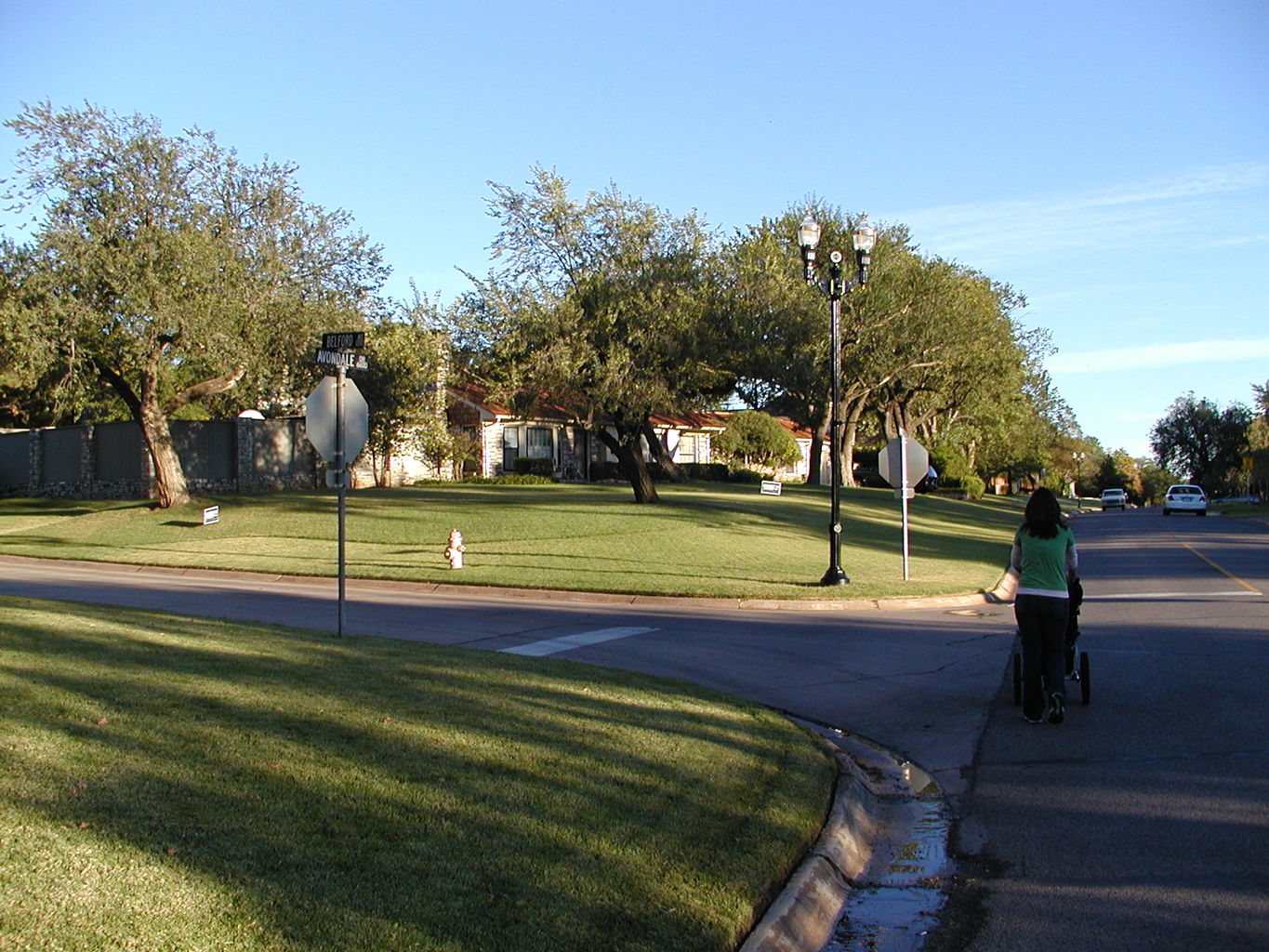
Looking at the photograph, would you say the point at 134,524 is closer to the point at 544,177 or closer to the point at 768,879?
the point at 544,177

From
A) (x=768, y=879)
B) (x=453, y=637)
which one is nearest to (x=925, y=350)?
(x=453, y=637)

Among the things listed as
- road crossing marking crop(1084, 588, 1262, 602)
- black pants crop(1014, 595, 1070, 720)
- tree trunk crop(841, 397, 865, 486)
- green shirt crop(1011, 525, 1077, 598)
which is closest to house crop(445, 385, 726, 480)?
tree trunk crop(841, 397, 865, 486)

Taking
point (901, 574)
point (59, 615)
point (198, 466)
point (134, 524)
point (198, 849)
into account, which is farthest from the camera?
point (198, 466)

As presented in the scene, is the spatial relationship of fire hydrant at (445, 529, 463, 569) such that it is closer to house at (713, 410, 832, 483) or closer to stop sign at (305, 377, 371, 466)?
stop sign at (305, 377, 371, 466)

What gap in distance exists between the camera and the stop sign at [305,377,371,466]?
10.9m

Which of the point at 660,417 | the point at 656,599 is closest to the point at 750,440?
the point at 660,417

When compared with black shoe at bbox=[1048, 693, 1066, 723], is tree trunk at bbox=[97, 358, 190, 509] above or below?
above

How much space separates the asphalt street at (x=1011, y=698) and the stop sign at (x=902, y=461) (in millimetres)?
3611

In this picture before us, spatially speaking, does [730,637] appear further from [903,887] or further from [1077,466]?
[1077,466]

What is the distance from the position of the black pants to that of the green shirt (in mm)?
65

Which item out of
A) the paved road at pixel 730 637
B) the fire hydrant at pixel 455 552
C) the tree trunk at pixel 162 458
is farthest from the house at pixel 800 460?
the paved road at pixel 730 637

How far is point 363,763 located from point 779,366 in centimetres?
3443

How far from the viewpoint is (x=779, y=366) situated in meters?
39.7

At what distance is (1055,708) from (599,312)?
81.6 ft
